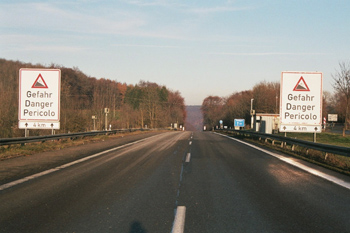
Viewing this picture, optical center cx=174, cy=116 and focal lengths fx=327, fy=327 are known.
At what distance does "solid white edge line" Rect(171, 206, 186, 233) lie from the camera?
4828mm

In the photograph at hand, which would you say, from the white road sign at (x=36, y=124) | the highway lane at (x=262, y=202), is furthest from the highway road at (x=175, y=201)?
the white road sign at (x=36, y=124)

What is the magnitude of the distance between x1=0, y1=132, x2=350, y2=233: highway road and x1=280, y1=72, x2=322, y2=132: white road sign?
22.6ft

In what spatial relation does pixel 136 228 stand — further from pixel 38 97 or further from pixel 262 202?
pixel 38 97

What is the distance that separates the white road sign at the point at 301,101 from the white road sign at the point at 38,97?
13243 mm

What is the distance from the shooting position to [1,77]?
3809 centimetres

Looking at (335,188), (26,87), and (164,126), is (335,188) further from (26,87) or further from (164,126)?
(164,126)

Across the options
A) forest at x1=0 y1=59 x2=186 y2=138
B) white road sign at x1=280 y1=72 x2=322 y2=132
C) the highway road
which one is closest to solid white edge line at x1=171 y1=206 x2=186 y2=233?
the highway road

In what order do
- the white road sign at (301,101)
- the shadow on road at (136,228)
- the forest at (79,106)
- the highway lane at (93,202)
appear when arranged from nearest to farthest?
the shadow on road at (136,228) < the highway lane at (93,202) < the white road sign at (301,101) < the forest at (79,106)

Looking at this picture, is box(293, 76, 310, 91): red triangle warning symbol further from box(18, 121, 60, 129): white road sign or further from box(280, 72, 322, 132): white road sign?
box(18, 121, 60, 129): white road sign

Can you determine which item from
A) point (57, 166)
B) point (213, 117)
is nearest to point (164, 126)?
point (213, 117)

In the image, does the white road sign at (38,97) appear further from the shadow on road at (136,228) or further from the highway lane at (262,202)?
the shadow on road at (136,228)

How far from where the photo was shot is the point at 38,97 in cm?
1984

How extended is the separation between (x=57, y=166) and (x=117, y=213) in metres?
6.29

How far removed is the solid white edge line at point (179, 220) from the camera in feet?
15.8
